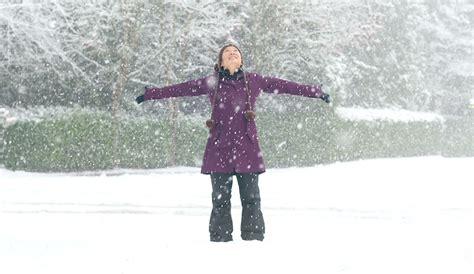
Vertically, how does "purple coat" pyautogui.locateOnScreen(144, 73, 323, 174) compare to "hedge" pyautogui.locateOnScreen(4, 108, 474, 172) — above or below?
above

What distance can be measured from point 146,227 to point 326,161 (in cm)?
1339

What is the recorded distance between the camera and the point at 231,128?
20.2ft

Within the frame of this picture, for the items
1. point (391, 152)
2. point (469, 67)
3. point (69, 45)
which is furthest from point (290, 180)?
point (469, 67)

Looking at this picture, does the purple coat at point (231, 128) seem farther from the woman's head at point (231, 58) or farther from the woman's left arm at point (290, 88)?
the woman's head at point (231, 58)

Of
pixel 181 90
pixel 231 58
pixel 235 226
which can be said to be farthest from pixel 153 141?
pixel 231 58

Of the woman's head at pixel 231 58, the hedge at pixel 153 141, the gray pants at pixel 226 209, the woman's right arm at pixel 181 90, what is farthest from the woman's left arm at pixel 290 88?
the hedge at pixel 153 141

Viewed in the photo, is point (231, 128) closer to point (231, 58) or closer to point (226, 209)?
point (231, 58)

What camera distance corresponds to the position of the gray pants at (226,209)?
6199mm

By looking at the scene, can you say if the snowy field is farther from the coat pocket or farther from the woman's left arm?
the woman's left arm

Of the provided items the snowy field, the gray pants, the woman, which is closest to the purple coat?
the woman

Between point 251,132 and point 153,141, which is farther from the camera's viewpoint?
→ point 153,141

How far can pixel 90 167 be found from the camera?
15.9 m

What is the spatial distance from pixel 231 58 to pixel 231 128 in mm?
679

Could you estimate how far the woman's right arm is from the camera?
6301 millimetres
